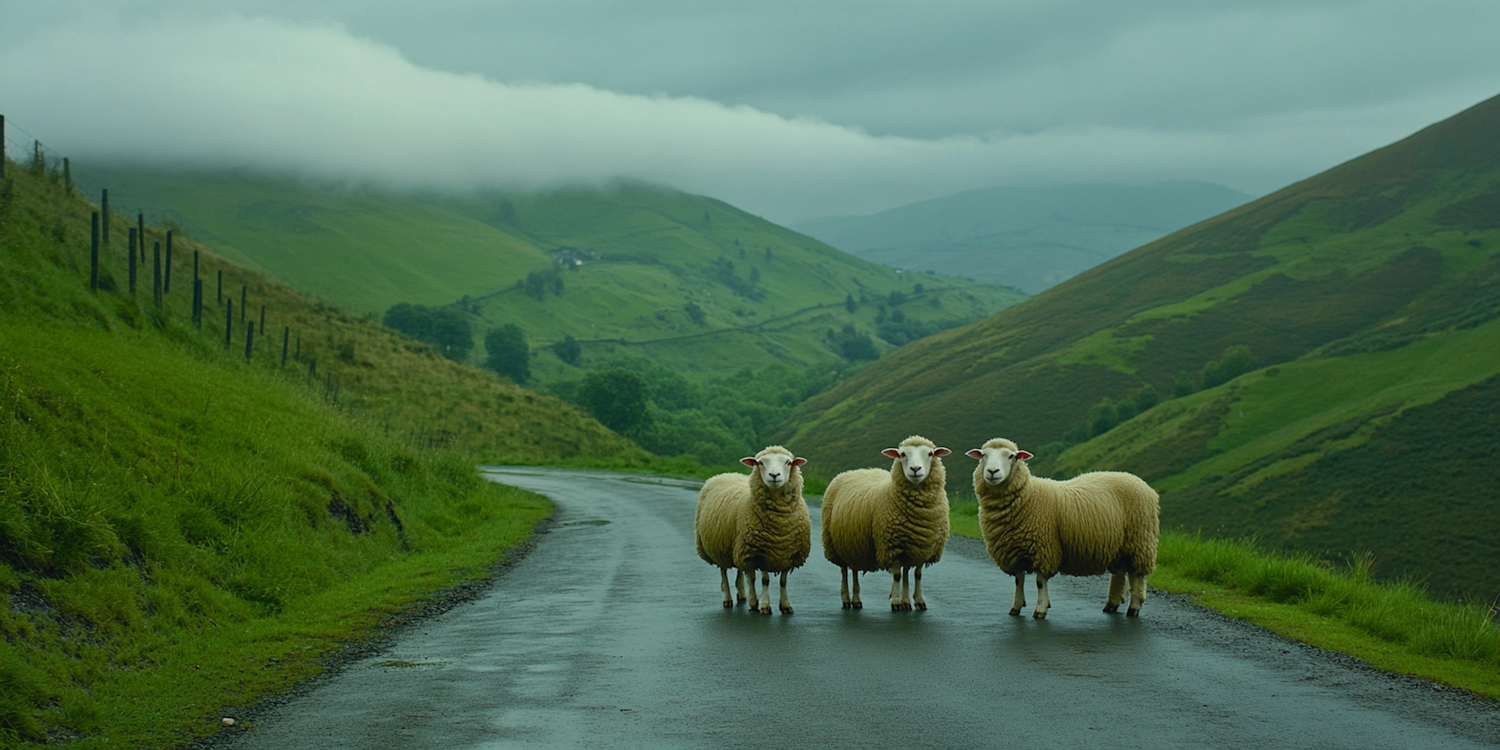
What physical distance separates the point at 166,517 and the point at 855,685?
893cm

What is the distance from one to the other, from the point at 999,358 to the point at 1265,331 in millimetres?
29573

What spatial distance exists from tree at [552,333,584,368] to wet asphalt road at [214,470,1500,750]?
168137mm

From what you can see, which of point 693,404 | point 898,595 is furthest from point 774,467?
point 693,404

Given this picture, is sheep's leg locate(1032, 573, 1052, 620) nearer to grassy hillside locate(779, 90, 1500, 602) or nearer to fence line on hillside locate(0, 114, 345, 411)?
fence line on hillside locate(0, 114, 345, 411)

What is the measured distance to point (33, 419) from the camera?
42.8 ft

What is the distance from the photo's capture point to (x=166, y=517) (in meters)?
13.2

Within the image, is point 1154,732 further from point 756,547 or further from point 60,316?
point 60,316

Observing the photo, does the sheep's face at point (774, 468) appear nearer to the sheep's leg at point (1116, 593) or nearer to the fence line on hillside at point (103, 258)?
the sheep's leg at point (1116, 593)

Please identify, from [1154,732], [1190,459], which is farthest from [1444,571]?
[1154,732]

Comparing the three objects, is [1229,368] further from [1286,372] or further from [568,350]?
[568,350]

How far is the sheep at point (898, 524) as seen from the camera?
14.2 meters

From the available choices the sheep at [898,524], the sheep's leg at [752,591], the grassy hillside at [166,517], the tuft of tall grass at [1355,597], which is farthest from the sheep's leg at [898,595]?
the grassy hillside at [166,517]

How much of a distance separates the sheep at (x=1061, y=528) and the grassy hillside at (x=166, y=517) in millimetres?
8043

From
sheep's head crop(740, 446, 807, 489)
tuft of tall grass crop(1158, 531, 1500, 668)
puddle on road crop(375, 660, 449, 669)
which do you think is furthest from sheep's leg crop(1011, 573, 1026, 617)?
puddle on road crop(375, 660, 449, 669)
